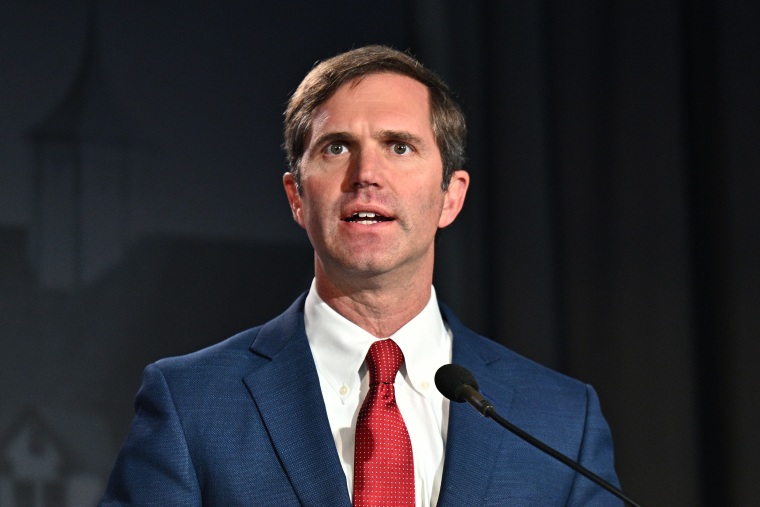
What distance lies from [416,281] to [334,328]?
196 millimetres

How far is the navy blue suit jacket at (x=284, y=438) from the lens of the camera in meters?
1.76

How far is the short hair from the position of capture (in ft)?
6.68

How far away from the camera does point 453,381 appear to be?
160 cm

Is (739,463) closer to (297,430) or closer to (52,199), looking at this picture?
(297,430)

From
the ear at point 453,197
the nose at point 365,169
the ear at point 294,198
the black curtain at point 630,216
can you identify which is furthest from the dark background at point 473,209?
the nose at point 365,169

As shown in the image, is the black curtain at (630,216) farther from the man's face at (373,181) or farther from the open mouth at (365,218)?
the open mouth at (365,218)

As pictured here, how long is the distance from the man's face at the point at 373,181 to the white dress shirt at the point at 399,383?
111 mm

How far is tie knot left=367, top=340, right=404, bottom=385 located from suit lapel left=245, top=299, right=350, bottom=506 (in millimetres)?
112

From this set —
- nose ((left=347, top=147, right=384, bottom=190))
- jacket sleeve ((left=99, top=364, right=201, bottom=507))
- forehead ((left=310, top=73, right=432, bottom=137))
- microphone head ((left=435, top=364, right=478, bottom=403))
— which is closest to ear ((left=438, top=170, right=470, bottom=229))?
forehead ((left=310, top=73, right=432, bottom=137))

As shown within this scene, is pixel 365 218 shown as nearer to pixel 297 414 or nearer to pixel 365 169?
pixel 365 169

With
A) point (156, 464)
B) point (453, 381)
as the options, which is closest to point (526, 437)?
point (453, 381)

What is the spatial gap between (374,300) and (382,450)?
1.06ft

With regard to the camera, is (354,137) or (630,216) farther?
(630,216)

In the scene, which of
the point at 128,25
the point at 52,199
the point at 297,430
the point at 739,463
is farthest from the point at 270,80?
the point at 739,463
